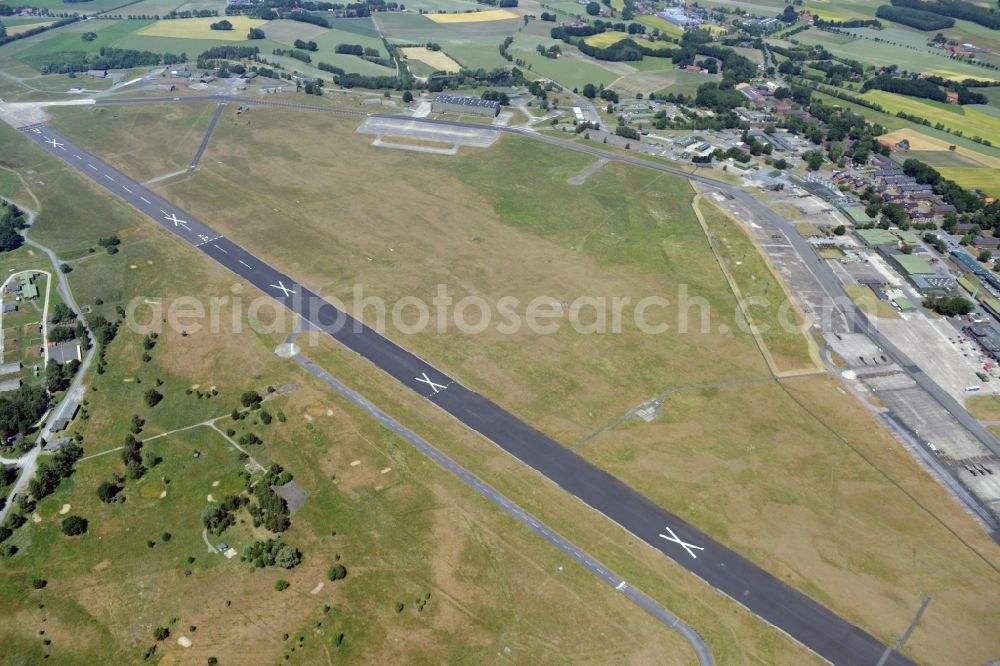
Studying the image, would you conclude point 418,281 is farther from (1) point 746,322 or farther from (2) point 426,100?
(2) point 426,100

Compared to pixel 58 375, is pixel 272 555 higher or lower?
lower

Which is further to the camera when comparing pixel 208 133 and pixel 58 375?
pixel 208 133

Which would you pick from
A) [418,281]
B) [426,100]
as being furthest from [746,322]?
[426,100]

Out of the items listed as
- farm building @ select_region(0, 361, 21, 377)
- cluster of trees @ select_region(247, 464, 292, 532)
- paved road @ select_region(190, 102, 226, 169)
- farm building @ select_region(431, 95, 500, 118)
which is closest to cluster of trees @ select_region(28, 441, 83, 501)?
farm building @ select_region(0, 361, 21, 377)

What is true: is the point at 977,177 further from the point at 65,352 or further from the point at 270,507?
the point at 65,352

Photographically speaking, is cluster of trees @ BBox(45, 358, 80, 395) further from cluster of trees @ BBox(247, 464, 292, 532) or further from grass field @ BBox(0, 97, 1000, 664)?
cluster of trees @ BBox(247, 464, 292, 532)

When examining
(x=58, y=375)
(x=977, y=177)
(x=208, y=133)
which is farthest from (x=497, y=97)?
(x=58, y=375)

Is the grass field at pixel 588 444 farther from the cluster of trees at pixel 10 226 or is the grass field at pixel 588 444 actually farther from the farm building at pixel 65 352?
the cluster of trees at pixel 10 226

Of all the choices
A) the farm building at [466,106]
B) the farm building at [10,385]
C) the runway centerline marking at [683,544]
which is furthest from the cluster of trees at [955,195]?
the farm building at [10,385]
